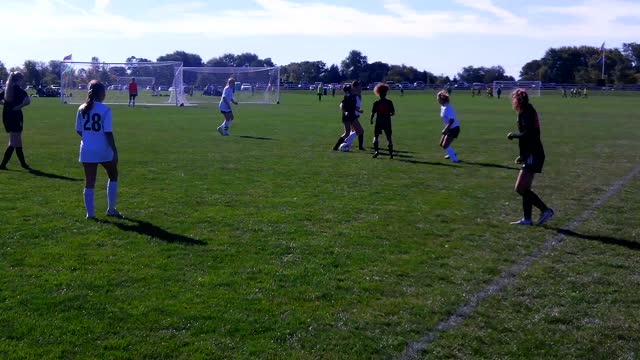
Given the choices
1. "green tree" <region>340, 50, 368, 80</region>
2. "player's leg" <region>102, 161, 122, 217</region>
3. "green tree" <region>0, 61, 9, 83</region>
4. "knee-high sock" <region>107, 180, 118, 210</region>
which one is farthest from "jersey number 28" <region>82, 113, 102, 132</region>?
"green tree" <region>340, 50, 368, 80</region>

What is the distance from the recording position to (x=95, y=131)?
9086 millimetres

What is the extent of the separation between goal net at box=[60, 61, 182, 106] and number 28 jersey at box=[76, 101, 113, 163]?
135 ft

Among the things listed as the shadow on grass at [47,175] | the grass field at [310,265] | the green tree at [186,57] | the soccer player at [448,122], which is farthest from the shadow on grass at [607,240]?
the green tree at [186,57]

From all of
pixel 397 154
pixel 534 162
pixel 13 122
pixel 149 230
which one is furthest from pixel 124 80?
pixel 534 162

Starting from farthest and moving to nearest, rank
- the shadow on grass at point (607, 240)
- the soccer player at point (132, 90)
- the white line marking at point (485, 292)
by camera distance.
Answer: the soccer player at point (132, 90), the shadow on grass at point (607, 240), the white line marking at point (485, 292)

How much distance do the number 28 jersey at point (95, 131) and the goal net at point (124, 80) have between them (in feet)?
135

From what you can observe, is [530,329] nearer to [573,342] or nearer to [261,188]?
[573,342]

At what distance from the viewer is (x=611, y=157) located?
18.8m

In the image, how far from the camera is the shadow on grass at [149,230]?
8.34 m

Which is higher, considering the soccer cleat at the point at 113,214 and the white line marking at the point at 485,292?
the soccer cleat at the point at 113,214

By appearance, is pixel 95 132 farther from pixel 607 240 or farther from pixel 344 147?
pixel 344 147

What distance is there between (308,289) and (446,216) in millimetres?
4163

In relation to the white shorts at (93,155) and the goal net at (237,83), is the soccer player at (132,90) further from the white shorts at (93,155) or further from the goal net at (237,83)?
the white shorts at (93,155)

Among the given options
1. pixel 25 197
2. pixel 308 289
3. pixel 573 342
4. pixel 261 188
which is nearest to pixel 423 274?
pixel 308 289
